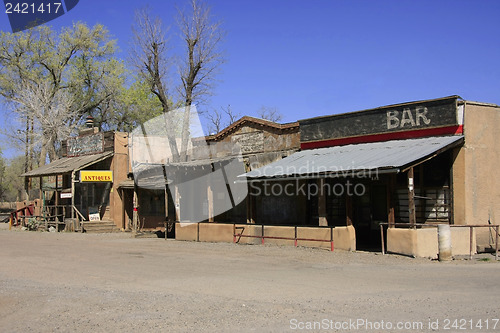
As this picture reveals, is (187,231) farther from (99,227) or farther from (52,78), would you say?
(52,78)

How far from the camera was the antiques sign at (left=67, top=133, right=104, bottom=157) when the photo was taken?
2809 centimetres

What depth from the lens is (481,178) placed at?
50.4ft

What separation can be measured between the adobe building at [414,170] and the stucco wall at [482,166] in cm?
3

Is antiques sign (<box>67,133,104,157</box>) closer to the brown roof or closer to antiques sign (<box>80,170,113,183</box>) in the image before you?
antiques sign (<box>80,170,113,183</box>)

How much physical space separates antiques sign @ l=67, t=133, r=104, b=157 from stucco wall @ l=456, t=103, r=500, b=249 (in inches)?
771

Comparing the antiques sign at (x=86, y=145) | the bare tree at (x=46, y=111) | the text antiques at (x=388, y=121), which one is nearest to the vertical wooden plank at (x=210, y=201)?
the text antiques at (x=388, y=121)

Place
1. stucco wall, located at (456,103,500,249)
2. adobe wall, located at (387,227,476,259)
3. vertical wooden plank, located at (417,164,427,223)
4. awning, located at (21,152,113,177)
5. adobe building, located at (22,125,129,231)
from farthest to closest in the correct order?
adobe building, located at (22,125,129,231), awning, located at (21,152,113,177), vertical wooden plank, located at (417,164,427,223), stucco wall, located at (456,103,500,249), adobe wall, located at (387,227,476,259)

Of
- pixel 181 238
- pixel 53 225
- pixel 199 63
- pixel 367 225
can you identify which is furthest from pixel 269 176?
pixel 53 225

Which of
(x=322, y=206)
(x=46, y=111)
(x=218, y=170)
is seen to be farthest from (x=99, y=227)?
(x=46, y=111)

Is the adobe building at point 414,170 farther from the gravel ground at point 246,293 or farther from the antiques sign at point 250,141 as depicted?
the antiques sign at point 250,141

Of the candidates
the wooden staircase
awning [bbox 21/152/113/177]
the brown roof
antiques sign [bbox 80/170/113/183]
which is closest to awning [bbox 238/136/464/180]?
the brown roof

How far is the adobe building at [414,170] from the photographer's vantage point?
14.1m

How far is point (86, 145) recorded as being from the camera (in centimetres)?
2906

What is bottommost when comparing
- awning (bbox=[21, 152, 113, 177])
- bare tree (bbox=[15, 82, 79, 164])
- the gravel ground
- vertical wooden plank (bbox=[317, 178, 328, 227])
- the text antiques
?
the gravel ground
